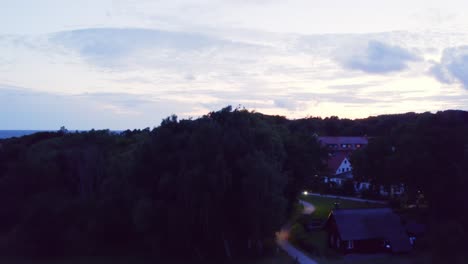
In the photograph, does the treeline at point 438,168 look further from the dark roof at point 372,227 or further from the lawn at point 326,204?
the lawn at point 326,204

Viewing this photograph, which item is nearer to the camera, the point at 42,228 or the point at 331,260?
the point at 331,260

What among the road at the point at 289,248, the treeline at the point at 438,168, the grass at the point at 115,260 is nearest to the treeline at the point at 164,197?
the grass at the point at 115,260

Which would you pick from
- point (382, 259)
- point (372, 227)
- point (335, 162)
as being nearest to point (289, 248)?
point (372, 227)

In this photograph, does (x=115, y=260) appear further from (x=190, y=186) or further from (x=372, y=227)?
(x=372, y=227)

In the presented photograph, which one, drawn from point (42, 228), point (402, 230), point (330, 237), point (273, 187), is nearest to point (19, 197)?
point (42, 228)

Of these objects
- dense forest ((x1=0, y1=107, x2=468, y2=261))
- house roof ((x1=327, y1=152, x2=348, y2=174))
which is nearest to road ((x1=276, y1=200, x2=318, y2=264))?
dense forest ((x1=0, y1=107, x2=468, y2=261))

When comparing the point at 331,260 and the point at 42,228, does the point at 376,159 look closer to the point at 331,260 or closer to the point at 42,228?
the point at 331,260

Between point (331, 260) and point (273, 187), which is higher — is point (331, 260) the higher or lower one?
the lower one
